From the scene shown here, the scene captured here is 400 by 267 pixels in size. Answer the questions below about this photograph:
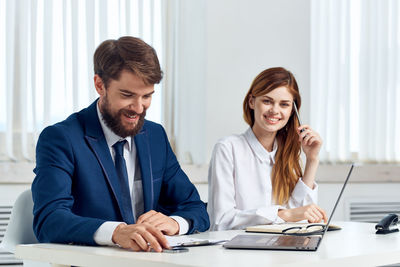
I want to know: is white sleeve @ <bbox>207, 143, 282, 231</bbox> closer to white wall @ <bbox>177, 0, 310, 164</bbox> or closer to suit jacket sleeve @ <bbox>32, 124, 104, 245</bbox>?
suit jacket sleeve @ <bbox>32, 124, 104, 245</bbox>

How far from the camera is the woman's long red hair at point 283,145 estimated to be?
2.49 m

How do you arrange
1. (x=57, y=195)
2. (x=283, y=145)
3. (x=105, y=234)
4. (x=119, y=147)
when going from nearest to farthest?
1. (x=105, y=234)
2. (x=57, y=195)
3. (x=119, y=147)
4. (x=283, y=145)

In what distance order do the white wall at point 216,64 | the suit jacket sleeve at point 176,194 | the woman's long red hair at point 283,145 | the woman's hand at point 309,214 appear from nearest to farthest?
1. the suit jacket sleeve at point 176,194
2. the woman's hand at point 309,214
3. the woman's long red hair at point 283,145
4. the white wall at point 216,64

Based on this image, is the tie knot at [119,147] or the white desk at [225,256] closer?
the white desk at [225,256]

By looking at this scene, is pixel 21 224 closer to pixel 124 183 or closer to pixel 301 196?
pixel 124 183

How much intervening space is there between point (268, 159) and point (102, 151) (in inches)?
37.2

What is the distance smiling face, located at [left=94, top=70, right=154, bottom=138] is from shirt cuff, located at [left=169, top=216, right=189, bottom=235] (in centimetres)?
32

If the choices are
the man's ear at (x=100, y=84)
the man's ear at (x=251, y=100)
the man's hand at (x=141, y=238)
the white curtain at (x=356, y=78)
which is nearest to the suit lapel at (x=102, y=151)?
the man's ear at (x=100, y=84)

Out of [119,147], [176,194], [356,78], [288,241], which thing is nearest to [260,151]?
[176,194]

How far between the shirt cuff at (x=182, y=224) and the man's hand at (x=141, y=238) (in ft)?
1.14

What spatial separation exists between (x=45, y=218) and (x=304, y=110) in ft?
7.63

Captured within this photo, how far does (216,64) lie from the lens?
3393 mm

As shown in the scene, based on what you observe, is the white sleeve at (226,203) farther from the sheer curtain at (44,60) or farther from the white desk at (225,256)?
the sheer curtain at (44,60)

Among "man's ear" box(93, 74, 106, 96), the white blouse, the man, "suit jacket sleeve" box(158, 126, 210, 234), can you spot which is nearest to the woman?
the white blouse
